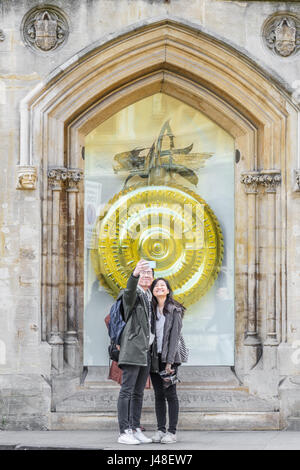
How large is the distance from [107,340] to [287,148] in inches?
106

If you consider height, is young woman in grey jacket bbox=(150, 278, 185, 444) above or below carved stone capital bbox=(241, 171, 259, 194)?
below

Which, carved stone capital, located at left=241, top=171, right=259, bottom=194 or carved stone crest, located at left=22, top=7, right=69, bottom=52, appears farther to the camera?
carved stone capital, located at left=241, top=171, right=259, bottom=194

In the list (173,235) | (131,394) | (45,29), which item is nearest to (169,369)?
(131,394)

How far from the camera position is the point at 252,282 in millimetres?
10102

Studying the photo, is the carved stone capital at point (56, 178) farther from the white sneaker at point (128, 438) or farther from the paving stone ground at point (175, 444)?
the white sneaker at point (128, 438)

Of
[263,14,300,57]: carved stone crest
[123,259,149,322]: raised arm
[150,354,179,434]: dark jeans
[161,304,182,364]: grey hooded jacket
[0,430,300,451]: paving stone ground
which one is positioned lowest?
[0,430,300,451]: paving stone ground

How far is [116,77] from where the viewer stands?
9961 millimetres

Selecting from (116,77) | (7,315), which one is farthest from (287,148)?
(7,315)

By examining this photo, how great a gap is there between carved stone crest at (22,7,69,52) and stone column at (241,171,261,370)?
7.72 ft

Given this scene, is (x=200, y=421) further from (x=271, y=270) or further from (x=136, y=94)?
(x=136, y=94)

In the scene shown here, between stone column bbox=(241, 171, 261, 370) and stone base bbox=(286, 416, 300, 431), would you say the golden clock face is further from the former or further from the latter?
stone base bbox=(286, 416, 300, 431)

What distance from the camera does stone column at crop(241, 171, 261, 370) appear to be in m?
10.0

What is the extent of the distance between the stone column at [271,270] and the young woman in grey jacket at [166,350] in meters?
1.46

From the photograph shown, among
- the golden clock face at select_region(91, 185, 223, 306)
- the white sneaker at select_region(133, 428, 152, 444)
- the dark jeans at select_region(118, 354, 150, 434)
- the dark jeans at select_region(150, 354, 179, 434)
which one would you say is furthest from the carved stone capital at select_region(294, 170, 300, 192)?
the white sneaker at select_region(133, 428, 152, 444)
